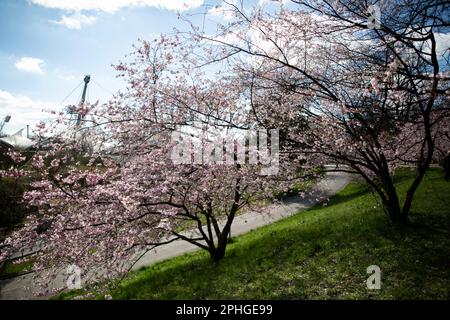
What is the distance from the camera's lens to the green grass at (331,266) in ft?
19.3

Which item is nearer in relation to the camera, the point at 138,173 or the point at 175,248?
the point at 138,173

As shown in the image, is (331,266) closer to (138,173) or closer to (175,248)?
(138,173)

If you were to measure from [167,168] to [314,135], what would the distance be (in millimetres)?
4288

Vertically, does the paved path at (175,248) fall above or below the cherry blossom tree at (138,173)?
below

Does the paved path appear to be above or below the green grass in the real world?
below

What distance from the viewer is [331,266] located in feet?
23.0

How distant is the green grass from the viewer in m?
5.88

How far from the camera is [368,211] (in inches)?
434

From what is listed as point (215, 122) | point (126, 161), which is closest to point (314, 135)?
point (215, 122)

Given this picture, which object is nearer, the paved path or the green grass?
the green grass

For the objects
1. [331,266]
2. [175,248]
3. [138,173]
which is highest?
[138,173]

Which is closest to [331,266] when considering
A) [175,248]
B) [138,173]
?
[138,173]

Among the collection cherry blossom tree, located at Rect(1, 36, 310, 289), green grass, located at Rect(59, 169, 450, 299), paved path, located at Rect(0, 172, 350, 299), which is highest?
cherry blossom tree, located at Rect(1, 36, 310, 289)

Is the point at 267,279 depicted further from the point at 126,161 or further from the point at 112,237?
the point at 126,161
